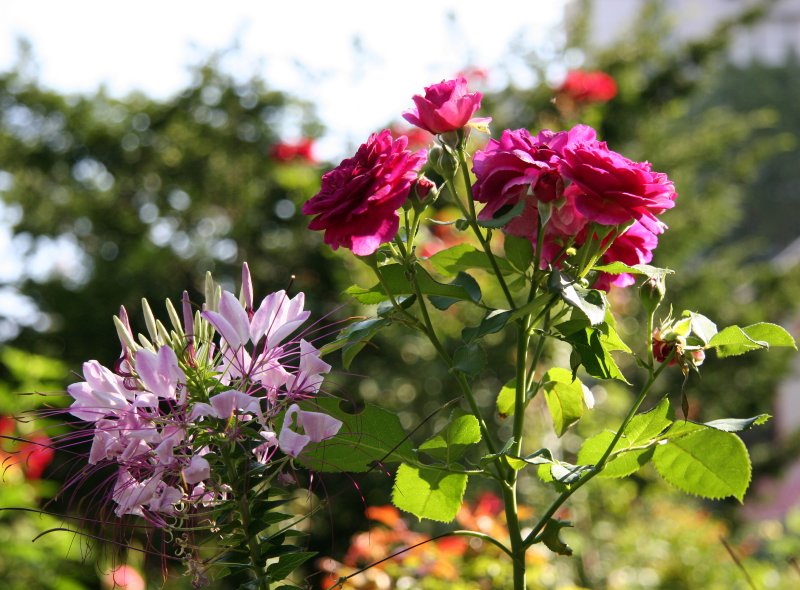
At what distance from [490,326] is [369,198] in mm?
155

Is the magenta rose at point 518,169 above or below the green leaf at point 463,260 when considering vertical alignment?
above

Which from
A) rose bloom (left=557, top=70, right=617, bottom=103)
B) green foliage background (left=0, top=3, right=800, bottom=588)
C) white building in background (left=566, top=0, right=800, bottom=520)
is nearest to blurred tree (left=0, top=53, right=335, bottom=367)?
green foliage background (left=0, top=3, right=800, bottom=588)

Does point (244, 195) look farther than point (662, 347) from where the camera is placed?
Yes

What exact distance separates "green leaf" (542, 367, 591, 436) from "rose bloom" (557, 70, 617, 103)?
4.11m

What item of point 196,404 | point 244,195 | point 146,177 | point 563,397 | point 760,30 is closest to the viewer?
point 196,404

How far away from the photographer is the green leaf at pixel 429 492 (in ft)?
3.22

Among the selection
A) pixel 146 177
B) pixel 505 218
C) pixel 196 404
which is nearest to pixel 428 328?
pixel 505 218

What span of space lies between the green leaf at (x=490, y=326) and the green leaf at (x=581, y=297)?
0.05 m

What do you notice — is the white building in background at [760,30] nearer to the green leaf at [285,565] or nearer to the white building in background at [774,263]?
the white building in background at [774,263]

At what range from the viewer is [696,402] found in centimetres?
639

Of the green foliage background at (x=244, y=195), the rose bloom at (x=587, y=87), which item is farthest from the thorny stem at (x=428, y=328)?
the rose bloom at (x=587, y=87)

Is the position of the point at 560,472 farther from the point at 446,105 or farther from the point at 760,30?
the point at 760,30

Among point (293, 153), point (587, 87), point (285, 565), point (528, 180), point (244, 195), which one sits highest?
point (528, 180)

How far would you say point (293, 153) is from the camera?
5281 mm
